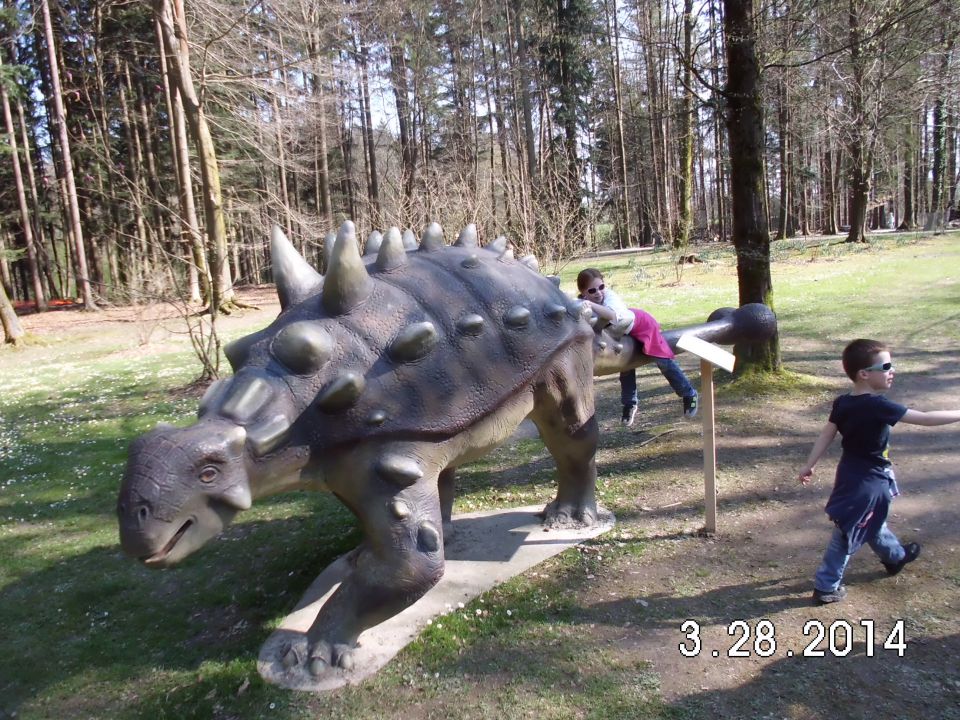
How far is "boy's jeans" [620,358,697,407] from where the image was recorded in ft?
15.9

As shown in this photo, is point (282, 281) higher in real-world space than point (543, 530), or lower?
higher

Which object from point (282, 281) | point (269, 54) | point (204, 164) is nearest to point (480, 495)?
point (282, 281)

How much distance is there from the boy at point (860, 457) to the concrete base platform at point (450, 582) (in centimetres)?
142

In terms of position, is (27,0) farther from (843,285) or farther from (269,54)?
(843,285)

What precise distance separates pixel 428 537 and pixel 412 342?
0.86 meters

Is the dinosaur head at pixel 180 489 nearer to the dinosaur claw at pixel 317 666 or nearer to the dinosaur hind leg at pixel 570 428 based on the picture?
the dinosaur claw at pixel 317 666

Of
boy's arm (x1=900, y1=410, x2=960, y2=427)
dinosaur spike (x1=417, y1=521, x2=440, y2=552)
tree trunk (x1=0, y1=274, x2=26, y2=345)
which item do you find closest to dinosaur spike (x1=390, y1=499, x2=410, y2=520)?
dinosaur spike (x1=417, y1=521, x2=440, y2=552)

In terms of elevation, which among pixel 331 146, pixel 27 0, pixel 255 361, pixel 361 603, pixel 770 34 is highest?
pixel 27 0

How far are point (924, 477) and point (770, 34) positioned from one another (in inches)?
171

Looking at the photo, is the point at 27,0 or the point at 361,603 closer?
the point at 361,603

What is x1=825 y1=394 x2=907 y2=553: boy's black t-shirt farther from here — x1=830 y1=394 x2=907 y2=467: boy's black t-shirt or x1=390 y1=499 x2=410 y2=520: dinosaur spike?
x1=390 y1=499 x2=410 y2=520: dinosaur spike

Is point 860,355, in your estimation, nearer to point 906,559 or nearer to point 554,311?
point 906,559

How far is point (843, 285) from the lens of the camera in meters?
14.5

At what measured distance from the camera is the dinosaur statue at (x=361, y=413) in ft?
7.89
